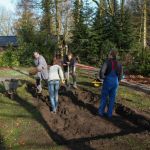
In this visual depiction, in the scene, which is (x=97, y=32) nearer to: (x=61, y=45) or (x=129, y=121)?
(x=61, y=45)

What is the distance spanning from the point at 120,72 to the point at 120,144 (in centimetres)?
412

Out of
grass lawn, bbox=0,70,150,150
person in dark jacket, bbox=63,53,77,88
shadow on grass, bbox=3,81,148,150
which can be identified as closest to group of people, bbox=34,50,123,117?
shadow on grass, bbox=3,81,148,150

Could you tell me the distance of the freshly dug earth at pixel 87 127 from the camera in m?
9.12

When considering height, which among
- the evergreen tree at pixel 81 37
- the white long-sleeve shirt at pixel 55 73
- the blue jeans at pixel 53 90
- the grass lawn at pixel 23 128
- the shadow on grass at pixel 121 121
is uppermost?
the evergreen tree at pixel 81 37

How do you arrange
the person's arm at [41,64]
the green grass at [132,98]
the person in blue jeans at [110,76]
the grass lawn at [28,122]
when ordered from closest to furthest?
1. the grass lawn at [28,122]
2. the person in blue jeans at [110,76]
3. the green grass at [132,98]
4. the person's arm at [41,64]

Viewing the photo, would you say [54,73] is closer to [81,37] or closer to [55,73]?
[55,73]

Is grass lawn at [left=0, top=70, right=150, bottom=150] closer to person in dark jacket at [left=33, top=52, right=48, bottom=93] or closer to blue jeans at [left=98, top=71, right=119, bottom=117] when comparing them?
person in dark jacket at [left=33, top=52, right=48, bottom=93]

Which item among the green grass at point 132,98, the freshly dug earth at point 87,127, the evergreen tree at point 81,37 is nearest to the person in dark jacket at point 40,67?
the freshly dug earth at point 87,127

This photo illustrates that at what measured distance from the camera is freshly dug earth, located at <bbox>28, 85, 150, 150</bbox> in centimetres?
912

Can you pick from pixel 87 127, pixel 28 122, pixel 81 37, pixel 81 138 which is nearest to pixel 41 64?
pixel 28 122

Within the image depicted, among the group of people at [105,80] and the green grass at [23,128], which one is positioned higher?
the group of people at [105,80]

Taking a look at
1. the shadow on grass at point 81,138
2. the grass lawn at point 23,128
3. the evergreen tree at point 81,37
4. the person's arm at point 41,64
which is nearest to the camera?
the shadow on grass at point 81,138

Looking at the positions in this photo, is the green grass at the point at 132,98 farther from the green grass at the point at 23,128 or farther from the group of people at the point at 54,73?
→ the green grass at the point at 23,128

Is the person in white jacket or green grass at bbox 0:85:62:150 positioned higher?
the person in white jacket
